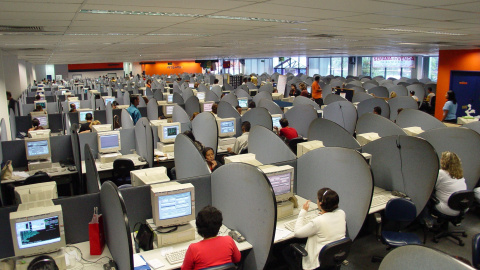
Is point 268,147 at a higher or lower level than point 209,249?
higher

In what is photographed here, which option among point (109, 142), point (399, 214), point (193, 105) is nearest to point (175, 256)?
point (399, 214)

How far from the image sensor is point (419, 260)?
5.95 feet

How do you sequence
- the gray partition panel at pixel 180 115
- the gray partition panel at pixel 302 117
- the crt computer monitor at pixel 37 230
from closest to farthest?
1. the crt computer monitor at pixel 37 230
2. the gray partition panel at pixel 302 117
3. the gray partition panel at pixel 180 115

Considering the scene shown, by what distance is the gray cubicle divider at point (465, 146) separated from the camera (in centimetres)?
422

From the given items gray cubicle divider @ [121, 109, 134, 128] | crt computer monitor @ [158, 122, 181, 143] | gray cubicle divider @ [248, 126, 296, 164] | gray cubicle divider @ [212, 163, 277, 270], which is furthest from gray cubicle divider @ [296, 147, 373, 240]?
gray cubicle divider @ [121, 109, 134, 128]

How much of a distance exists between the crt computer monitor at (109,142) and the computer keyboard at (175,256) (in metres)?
3.12

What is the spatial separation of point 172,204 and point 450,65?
9796mm

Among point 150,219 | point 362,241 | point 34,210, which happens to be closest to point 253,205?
point 150,219

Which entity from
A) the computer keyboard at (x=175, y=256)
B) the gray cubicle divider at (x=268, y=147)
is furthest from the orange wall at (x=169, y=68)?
the computer keyboard at (x=175, y=256)

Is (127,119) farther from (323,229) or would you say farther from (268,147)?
(323,229)

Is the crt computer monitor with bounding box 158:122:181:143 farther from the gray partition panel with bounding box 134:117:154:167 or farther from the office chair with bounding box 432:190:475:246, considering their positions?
the office chair with bounding box 432:190:475:246

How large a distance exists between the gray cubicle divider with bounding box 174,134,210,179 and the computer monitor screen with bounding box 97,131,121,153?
1.43 meters

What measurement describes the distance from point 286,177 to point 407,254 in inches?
63.5

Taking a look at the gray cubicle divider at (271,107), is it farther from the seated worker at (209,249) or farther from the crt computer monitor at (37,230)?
the crt computer monitor at (37,230)
